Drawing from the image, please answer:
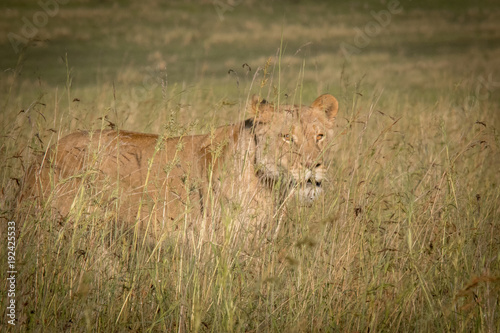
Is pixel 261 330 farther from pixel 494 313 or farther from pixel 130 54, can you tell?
pixel 130 54

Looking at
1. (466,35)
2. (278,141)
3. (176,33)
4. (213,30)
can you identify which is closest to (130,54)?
(176,33)

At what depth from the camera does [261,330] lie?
10.2ft

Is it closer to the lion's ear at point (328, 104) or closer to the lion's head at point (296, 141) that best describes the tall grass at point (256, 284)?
the lion's head at point (296, 141)

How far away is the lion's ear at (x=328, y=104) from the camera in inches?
195

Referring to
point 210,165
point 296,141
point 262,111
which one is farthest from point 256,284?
point 262,111

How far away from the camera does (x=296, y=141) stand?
451cm

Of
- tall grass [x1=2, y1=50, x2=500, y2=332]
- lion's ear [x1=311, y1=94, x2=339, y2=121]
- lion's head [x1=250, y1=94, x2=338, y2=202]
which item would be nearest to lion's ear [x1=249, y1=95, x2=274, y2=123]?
lion's head [x1=250, y1=94, x2=338, y2=202]

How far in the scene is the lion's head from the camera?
158 inches

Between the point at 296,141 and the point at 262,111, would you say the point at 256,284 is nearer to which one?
the point at 296,141

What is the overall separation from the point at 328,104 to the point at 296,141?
699mm

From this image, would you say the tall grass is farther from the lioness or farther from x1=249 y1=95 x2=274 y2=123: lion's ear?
x1=249 y1=95 x2=274 y2=123: lion's ear

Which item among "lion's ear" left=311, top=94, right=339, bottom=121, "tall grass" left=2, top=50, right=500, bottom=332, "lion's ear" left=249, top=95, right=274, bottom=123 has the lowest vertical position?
"tall grass" left=2, top=50, right=500, bottom=332

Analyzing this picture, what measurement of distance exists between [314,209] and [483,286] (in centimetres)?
108

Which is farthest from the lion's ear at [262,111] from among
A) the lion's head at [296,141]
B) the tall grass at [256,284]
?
the tall grass at [256,284]
